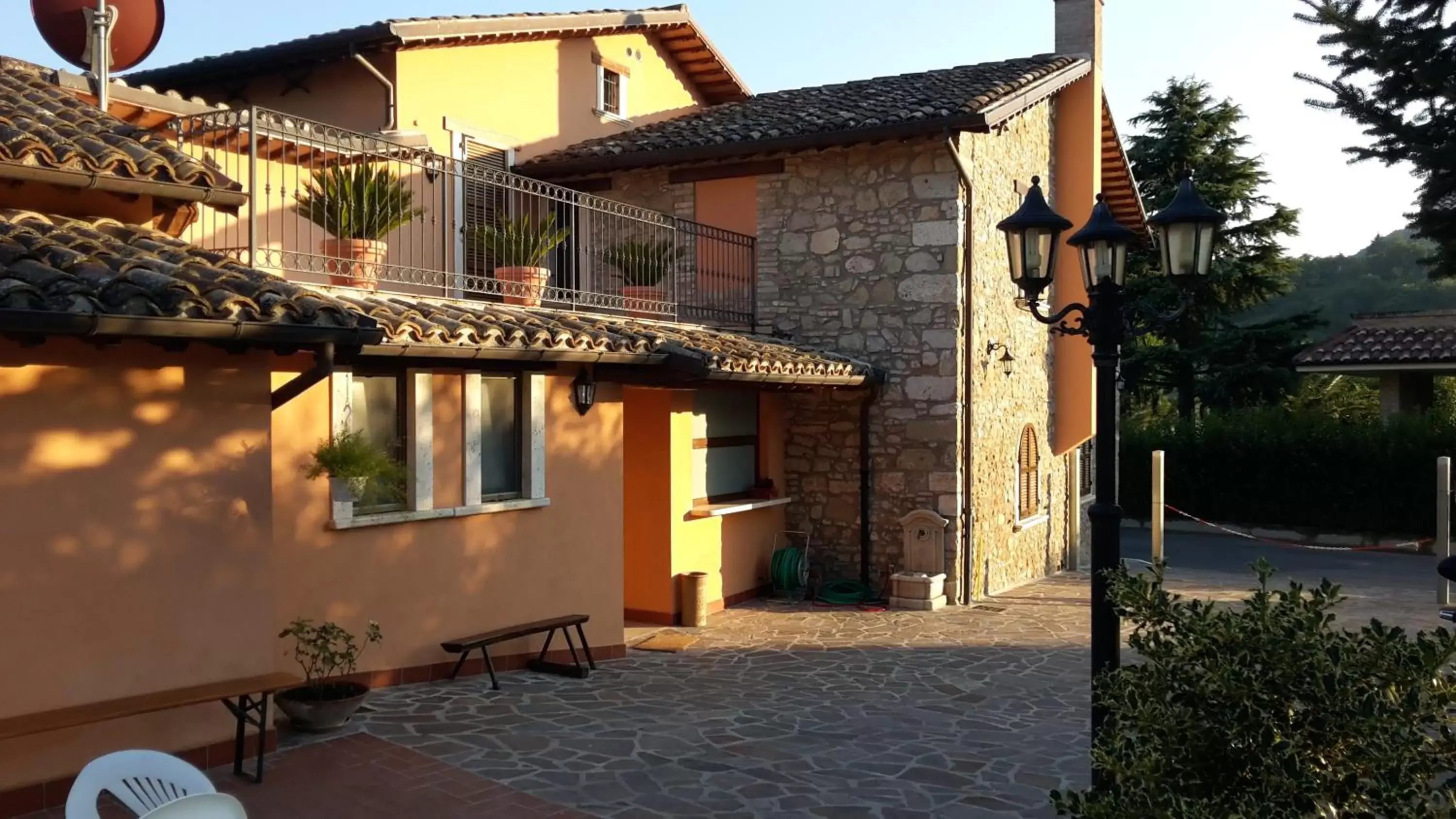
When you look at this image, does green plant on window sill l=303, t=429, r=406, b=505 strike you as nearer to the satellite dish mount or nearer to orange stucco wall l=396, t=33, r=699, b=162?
the satellite dish mount

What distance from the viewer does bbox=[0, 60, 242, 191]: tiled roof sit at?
19.6 ft

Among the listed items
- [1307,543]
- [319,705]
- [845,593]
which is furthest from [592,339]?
[1307,543]

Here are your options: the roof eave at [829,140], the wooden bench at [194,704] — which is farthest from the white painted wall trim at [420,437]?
the roof eave at [829,140]

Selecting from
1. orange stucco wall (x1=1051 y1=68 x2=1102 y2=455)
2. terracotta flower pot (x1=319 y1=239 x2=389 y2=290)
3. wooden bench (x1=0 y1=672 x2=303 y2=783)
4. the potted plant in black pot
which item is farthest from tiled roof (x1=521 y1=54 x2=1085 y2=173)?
wooden bench (x1=0 y1=672 x2=303 y2=783)

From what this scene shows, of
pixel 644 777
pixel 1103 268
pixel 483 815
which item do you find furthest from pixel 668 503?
pixel 1103 268

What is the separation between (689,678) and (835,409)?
195 inches

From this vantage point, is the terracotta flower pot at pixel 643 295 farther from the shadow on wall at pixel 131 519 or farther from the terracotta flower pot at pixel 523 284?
the shadow on wall at pixel 131 519

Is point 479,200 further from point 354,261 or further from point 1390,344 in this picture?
point 1390,344

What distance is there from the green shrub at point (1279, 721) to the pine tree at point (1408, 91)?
977 centimetres

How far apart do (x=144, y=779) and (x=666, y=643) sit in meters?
6.68

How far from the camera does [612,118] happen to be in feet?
49.6

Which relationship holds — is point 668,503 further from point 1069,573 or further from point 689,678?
point 1069,573

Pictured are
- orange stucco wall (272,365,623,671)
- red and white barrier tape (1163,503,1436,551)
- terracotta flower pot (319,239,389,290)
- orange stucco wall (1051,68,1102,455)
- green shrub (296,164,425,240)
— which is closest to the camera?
orange stucco wall (272,365,623,671)

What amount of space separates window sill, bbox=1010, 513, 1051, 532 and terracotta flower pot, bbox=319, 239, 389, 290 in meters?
8.99
